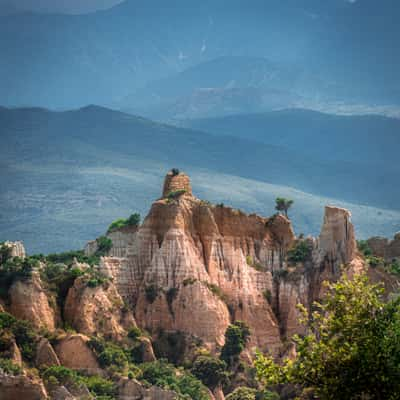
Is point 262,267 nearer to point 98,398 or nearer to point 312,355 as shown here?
point 98,398

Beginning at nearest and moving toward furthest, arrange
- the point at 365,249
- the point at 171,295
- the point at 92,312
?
the point at 92,312, the point at 171,295, the point at 365,249

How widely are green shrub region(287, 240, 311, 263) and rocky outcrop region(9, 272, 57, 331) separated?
68.7ft

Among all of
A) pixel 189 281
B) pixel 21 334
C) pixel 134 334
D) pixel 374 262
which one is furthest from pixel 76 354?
pixel 374 262

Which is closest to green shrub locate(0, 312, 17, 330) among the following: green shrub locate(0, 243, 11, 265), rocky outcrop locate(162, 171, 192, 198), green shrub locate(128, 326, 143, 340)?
green shrub locate(128, 326, 143, 340)

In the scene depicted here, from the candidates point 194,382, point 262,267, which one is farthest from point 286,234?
point 194,382

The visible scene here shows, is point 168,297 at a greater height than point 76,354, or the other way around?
point 168,297

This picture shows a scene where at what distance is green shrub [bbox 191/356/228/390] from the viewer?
8612 cm

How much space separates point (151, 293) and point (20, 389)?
20.0 m

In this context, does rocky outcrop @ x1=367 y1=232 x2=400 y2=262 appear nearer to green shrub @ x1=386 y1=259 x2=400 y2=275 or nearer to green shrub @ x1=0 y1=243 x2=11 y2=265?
green shrub @ x1=386 y1=259 x2=400 y2=275

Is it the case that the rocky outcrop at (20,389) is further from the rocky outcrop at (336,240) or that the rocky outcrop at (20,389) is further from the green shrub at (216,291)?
the rocky outcrop at (336,240)

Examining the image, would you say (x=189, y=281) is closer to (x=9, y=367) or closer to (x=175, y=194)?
(x=175, y=194)

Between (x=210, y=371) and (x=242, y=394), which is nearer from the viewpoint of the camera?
(x=242, y=394)

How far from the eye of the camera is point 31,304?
8381 cm

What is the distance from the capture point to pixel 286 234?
10012 cm
